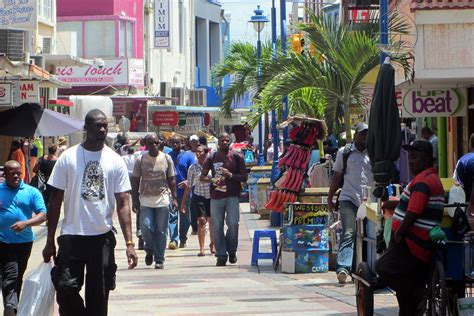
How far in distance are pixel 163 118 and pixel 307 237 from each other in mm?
45117

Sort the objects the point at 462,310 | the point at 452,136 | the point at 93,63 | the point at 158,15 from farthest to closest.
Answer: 1. the point at 158,15
2. the point at 93,63
3. the point at 452,136
4. the point at 462,310

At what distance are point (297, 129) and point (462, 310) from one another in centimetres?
802

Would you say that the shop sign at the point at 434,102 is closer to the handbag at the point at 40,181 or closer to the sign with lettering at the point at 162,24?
the handbag at the point at 40,181

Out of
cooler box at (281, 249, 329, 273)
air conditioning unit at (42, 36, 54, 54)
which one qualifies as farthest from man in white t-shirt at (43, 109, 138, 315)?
air conditioning unit at (42, 36, 54, 54)

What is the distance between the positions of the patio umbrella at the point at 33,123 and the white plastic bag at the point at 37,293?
254 inches

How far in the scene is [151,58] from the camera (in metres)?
63.2

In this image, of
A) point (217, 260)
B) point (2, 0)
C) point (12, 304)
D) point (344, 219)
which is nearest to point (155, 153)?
point (217, 260)

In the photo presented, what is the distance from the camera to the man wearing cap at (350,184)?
46.8ft

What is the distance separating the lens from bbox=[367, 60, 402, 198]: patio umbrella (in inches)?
430

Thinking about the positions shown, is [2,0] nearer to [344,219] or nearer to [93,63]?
[93,63]

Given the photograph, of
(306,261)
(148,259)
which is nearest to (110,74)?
(148,259)

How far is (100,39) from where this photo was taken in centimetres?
5575

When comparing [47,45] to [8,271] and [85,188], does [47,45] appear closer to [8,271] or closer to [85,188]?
[8,271]

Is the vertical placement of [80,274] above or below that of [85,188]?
below
